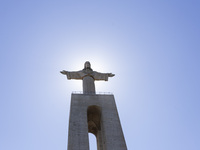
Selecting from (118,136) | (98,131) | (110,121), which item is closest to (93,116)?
(98,131)

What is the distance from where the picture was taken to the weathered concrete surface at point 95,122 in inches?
619

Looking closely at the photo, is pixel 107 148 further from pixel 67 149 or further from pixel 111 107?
pixel 111 107

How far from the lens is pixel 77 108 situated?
18156 mm

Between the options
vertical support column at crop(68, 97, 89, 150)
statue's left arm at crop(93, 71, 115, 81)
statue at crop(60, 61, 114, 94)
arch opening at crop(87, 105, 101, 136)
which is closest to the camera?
vertical support column at crop(68, 97, 89, 150)

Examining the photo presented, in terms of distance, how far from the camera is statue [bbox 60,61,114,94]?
20.8m

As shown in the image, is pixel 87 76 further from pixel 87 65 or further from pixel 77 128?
pixel 77 128

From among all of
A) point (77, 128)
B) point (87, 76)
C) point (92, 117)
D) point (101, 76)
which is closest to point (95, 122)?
point (92, 117)

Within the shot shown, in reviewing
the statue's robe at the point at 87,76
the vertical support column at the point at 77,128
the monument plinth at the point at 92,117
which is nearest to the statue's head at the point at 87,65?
the monument plinth at the point at 92,117

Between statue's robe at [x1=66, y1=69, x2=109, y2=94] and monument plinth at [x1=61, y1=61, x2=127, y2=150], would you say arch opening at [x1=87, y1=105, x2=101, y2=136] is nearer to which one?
monument plinth at [x1=61, y1=61, x2=127, y2=150]

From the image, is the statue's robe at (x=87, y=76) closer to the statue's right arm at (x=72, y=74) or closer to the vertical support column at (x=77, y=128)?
the statue's right arm at (x=72, y=74)

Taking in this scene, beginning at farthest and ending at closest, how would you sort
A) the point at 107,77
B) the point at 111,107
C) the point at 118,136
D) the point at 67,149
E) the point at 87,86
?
the point at 107,77 → the point at 87,86 → the point at 111,107 → the point at 118,136 → the point at 67,149

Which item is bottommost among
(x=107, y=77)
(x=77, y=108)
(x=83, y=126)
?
(x=83, y=126)

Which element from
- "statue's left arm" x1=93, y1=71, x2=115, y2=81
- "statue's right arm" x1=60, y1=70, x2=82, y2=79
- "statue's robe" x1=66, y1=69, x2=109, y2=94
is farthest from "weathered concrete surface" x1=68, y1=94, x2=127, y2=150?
"statue's left arm" x1=93, y1=71, x2=115, y2=81

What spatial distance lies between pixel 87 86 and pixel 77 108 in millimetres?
3135
